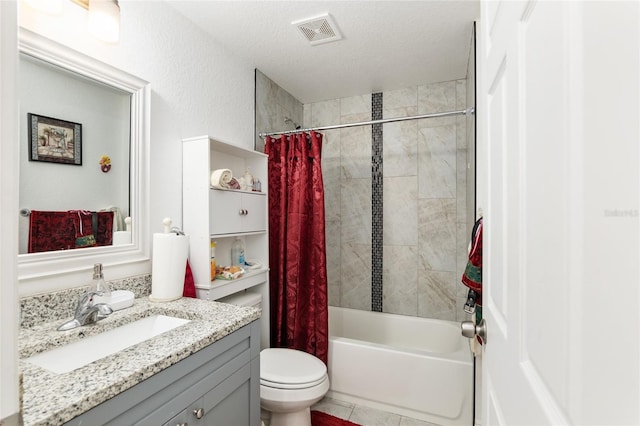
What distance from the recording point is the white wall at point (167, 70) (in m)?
1.24

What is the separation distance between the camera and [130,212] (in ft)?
4.68

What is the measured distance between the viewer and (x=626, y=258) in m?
0.26

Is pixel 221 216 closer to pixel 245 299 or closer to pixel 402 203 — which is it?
pixel 245 299

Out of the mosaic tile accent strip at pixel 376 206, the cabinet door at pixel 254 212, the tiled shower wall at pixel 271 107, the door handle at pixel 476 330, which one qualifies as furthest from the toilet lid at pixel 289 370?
the tiled shower wall at pixel 271 107

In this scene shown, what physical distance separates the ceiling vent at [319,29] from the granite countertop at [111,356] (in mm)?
1621

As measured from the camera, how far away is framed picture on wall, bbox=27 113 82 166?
1.10 m

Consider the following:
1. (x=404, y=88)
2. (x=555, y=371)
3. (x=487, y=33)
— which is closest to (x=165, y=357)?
(x=555, y=371)

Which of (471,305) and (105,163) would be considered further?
(105,163)

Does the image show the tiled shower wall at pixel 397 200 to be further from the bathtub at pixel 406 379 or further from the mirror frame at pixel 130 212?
the mirror frame at pixel 130 212

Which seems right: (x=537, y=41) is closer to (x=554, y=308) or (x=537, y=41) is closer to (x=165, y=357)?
(x=554, y=308)

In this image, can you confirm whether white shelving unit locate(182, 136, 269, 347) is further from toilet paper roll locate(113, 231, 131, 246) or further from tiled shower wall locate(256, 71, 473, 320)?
tiled shower wall locate(256, 71, 473, 320)

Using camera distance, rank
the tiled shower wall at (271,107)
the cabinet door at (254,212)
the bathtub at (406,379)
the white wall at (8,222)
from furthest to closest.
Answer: the tiled shower wall at (271,107) < the cabinet door at (254,212) < the bathtub at (406,379) < the white wall at (8,222)

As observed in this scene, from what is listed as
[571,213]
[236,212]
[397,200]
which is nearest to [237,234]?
[236,212]

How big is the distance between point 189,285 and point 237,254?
0.51 metres
